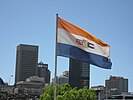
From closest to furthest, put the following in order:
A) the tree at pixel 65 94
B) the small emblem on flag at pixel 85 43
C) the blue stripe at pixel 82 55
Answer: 1. the blue stripe at pixel 82 55
2. the small emblem on flag at pixel 85 43
3. the tree at pixel 65 94

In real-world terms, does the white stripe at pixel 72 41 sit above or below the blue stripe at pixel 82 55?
above

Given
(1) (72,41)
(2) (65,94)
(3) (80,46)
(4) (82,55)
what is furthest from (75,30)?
(2) (65,94)

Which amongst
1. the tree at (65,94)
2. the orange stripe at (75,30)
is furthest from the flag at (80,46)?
the tree at (65,94)

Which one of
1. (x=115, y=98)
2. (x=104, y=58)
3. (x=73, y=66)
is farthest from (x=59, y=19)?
(x=73, y=66)

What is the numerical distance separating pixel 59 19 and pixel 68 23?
0.61 meters

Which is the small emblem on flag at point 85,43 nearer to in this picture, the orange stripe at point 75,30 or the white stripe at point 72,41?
the white stripe at point 72,41

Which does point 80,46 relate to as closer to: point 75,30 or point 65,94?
point 75,30

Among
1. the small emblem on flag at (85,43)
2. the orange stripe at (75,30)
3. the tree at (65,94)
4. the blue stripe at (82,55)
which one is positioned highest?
the orange stripe at (75,30)

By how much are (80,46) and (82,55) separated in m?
0.50

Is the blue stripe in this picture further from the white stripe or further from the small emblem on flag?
the small emblem on flag

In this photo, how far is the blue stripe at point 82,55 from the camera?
19.1 metres

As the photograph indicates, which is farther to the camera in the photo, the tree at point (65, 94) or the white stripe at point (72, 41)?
the tree at point (65, 94)

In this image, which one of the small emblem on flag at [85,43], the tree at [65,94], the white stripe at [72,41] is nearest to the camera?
the white stripe at [72,41]

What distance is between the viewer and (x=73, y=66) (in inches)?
7559
